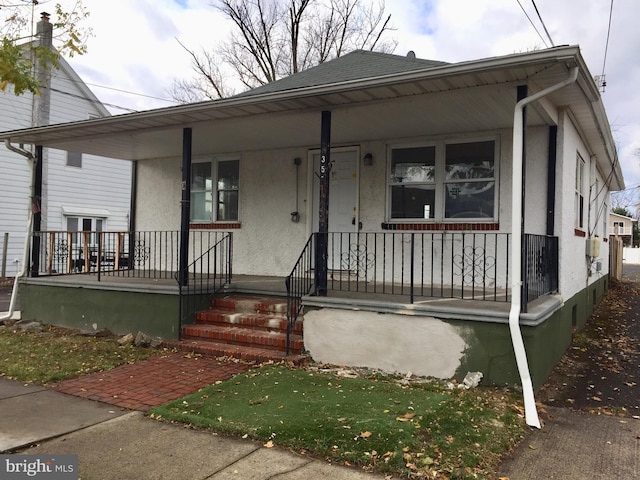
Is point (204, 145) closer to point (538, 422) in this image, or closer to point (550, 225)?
point (550, 225)

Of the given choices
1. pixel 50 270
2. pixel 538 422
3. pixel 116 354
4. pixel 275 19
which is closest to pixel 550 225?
pixel 538 422

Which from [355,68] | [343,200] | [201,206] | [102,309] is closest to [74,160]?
[201,206]

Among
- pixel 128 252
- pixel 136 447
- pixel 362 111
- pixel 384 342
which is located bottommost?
pixel 136 447

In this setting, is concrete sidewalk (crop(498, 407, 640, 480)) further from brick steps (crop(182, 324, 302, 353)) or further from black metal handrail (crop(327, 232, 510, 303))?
brick steps (crop(182, 324, 302, 353))

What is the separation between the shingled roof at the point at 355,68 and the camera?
7.18m

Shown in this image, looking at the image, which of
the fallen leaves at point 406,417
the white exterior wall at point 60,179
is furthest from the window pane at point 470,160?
the white exterior wall at point 60,179

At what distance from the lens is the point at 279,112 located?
6.34 m

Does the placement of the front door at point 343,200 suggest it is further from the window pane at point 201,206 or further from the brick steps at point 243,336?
the window pane at point 201,206

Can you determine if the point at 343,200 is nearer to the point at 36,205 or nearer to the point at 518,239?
the point at 518,239

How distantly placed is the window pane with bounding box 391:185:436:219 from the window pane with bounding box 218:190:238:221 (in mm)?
3192

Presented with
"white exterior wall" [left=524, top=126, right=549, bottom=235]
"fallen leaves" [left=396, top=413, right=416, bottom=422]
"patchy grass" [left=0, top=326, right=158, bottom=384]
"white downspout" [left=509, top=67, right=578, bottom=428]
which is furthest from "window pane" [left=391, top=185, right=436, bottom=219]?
"patchy grass" [left=0, top=326, right=158, bottom=384]

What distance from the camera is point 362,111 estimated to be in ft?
20.5

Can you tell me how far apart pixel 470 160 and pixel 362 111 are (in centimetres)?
197

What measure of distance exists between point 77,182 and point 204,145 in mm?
10293
